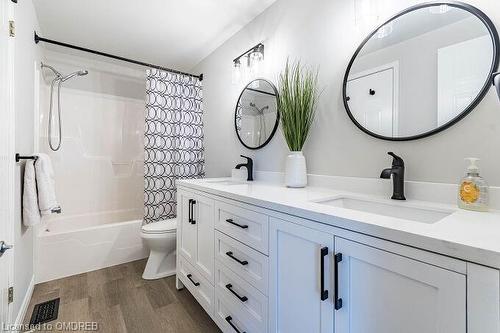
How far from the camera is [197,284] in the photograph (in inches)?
63.1

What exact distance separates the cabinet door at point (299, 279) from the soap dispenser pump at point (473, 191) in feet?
1.82

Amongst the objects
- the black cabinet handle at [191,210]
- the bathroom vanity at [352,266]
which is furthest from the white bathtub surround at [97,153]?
the bathroom vanity at [352,266]

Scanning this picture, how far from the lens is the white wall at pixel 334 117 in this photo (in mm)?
912

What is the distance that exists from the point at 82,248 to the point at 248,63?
2346 millimetres

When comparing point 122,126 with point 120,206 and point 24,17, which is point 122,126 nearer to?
point 120,206

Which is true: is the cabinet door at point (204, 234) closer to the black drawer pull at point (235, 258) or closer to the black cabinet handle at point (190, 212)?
the black cabinet handle at point (190, 212)

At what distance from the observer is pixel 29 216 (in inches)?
62.1

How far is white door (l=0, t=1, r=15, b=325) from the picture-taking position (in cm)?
110

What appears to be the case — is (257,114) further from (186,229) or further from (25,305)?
(25,305)

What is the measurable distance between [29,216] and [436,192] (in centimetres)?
241

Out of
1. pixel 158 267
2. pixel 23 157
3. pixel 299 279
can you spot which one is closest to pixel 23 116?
pixel 23 157

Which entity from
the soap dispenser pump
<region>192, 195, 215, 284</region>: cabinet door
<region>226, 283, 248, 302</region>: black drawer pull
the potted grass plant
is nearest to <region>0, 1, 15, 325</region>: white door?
<region>192, 195, 215, 284</region>: cabinet door

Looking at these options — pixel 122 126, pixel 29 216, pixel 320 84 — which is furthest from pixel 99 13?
pixel 320 84

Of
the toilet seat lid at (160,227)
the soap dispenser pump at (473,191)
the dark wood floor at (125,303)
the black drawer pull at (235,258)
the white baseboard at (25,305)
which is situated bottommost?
the dark wood floor at (125,303)
